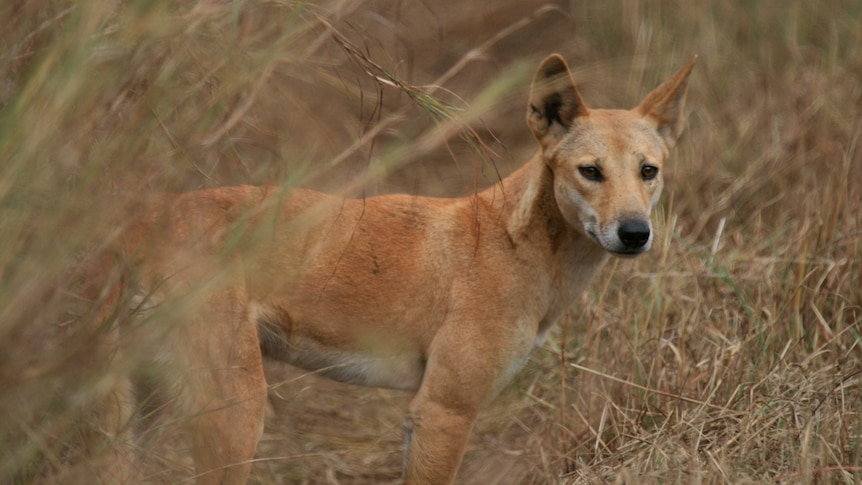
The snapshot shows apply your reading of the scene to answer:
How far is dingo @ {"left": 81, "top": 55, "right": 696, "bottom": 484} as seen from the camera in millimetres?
4016

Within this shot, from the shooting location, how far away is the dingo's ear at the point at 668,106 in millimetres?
4547

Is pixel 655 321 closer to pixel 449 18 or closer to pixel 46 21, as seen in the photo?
pixel 449 18

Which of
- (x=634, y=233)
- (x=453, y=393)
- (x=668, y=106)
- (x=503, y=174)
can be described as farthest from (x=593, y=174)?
(x=503, y=174)

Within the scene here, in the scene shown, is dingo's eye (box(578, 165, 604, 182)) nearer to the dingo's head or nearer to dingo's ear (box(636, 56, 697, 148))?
the dingo's head

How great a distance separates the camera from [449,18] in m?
6.75

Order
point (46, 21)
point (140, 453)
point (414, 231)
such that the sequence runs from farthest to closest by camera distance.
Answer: point (414, 231) < point (140, 453) < point (46, 21)

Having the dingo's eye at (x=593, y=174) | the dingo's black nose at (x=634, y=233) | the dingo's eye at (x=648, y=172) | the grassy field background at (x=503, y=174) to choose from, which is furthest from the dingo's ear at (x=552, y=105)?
the dingo's black nose at (x=634, y=233)

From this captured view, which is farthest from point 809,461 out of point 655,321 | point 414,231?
point 414,231

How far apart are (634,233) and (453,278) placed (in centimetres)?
86

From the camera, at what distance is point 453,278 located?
14.5 feet

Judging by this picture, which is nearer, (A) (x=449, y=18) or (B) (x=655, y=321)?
(B) (x=655, y=321)

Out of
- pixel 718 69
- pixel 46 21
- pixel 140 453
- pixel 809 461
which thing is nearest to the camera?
pixel 46 21

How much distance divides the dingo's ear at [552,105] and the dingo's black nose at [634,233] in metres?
0.62

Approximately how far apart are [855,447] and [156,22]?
310 centimetres
